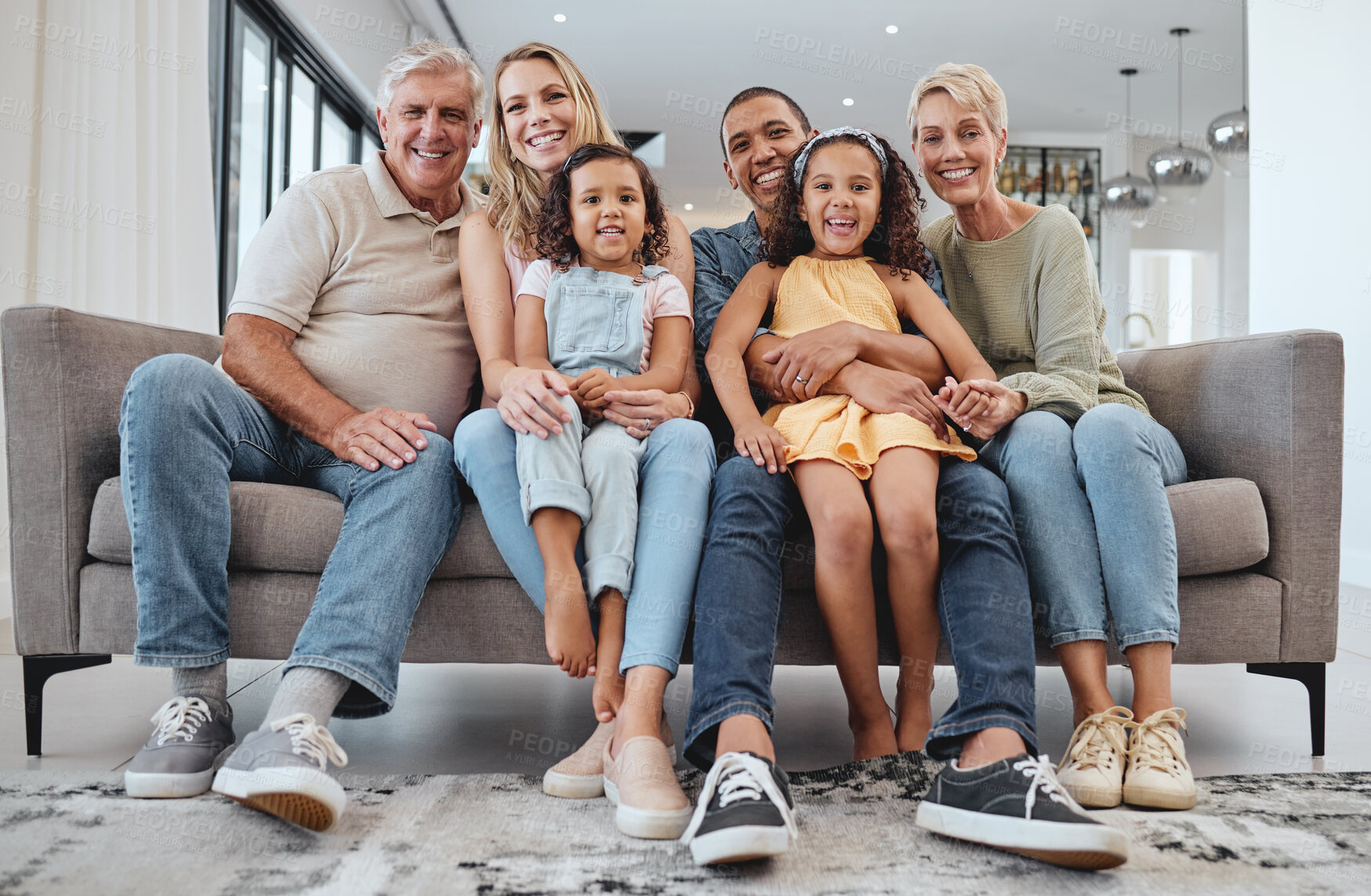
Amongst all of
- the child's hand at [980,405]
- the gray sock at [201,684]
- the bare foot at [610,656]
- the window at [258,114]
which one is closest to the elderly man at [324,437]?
the gray sock at [201,684]

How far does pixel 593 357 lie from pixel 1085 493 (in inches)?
30.2

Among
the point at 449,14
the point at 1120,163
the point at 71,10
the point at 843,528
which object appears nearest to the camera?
the point at 843,528

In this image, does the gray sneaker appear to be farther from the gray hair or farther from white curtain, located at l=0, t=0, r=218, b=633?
white curtain, located at l=0, t=0, r=218, b=633

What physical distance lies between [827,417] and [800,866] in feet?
2.17

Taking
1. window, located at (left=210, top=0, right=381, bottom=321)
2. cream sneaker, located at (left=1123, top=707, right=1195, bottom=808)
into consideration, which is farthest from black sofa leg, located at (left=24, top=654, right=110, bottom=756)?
window, located at (left=210, top=0, right=381, bottom=321)

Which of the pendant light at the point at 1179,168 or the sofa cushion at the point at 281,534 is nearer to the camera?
the sofa cushion at the point at 281,534

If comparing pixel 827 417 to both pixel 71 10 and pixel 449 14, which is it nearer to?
pixel 71 10

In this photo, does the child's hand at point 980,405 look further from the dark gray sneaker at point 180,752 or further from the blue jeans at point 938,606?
the dark gray sneaker at point 180,752

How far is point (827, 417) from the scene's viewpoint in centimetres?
143

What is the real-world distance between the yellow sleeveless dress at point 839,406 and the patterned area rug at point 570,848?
440 millimetres

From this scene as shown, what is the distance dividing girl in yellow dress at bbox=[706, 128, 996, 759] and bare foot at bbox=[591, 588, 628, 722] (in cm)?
27

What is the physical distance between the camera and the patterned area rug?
0.93 meters

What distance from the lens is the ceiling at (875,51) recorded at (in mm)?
5508

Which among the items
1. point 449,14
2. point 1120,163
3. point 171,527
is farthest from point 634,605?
point 1120,163
